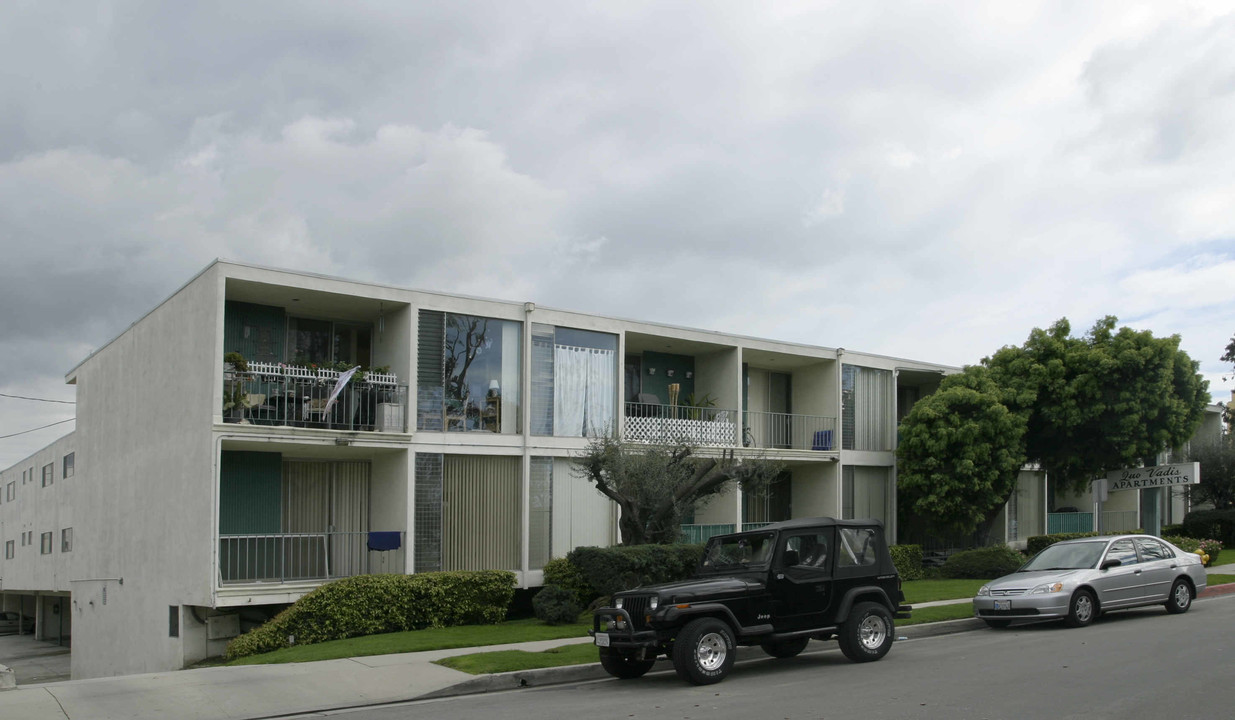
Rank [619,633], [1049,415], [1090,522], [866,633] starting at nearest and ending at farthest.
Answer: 1. [619,633]
2. [866,633]
3. [1049,415]
4. [1090,522]

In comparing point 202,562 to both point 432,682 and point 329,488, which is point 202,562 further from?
point 432,682

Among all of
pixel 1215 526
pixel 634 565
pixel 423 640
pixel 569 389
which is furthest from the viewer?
pixel 1215 526

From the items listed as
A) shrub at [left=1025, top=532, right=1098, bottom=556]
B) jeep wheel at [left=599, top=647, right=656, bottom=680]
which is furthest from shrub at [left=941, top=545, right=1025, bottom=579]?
jeep wheel at [left=599, top=647, right=656, bottom=680]

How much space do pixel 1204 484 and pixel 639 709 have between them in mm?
34929

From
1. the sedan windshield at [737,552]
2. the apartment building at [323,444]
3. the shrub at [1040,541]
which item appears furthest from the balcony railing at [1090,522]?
the sedan windshield at [737,552]

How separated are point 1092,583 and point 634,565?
25.0 ft

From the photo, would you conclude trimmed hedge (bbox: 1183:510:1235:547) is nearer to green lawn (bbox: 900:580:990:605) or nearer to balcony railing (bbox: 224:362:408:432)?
green lawn (bbox: 900:580:990:605)

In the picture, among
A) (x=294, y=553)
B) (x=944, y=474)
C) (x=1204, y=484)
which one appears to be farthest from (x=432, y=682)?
(x=1204, y=484)

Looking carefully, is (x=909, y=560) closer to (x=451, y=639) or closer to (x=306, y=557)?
(x=451, y=639)

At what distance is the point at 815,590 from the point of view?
42.1 ft

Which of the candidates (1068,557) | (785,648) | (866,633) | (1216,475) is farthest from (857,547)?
(1216,475)

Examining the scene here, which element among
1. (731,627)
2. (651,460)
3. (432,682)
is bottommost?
(432,682)

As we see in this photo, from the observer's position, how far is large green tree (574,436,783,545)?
19359mm

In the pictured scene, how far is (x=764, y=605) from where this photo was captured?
40.9 feet
